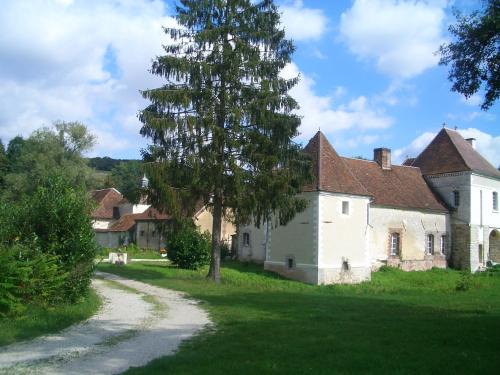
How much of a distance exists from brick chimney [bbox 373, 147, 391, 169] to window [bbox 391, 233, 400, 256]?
221 inches

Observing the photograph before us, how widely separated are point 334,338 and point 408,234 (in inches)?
1017

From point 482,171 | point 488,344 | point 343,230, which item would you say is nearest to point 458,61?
point 488,344

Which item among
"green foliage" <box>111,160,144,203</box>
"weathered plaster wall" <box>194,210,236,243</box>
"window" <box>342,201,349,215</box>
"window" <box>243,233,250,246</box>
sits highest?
"green foliage" <box>111,160,144,203</box>

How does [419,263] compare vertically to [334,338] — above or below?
above

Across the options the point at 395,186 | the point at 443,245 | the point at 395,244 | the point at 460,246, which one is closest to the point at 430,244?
the point at 443,245

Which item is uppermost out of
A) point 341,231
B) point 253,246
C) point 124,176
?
point 124,176

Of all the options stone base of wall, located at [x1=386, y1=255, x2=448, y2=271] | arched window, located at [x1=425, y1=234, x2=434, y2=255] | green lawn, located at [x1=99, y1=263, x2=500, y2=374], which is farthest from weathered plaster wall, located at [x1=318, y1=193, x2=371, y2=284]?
green lawn, located at [x1=99, y1=263, x2=500, y2=374]

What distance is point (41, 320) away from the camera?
1121 cm

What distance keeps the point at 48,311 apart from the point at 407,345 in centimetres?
814

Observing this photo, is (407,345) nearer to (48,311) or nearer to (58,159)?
(48,311)

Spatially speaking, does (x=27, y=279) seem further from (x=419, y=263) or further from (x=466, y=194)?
(x=466, y=194)

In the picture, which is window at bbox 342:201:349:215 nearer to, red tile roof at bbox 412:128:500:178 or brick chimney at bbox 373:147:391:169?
brick chimney at bbox 373:147:391:169

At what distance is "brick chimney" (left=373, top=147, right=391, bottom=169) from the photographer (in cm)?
3674

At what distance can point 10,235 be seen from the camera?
43.8ft
